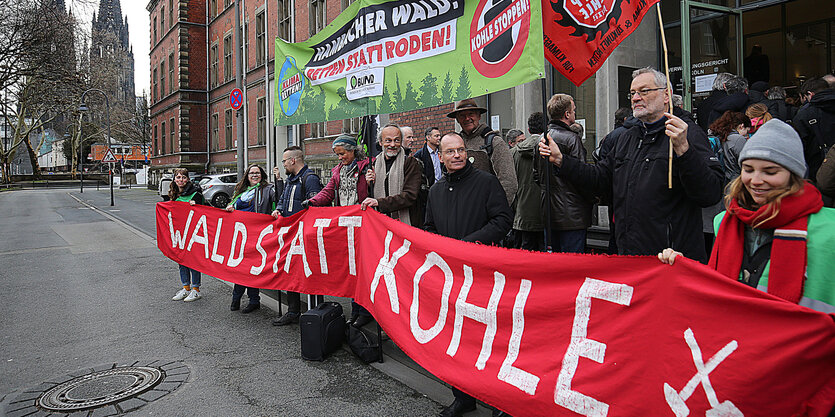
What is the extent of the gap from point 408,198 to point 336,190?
53.0 inches

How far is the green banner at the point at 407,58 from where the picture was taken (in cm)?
367

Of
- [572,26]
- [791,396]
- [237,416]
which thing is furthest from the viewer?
[237,416]

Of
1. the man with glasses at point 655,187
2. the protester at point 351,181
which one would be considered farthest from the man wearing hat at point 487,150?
the man with glasses at point 655,187

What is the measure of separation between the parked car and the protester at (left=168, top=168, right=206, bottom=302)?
16.8 meters

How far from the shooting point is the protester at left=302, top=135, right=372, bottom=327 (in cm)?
580

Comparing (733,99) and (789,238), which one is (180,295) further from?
(789,238)

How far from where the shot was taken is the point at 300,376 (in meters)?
4.62

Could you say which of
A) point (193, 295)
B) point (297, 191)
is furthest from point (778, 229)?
point (193, 295)

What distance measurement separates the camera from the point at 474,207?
4.06 meters

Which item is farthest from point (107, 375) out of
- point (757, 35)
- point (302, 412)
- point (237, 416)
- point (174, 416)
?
point (757, 35)

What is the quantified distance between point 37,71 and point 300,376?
113 ft

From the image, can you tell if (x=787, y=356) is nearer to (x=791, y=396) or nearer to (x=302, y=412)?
(x=791, y=396)

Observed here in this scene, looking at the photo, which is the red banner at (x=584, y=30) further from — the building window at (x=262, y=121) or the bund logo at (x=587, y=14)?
the building window at (x=262, y=121)

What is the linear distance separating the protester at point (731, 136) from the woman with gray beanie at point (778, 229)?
2.82 metres
